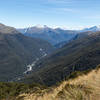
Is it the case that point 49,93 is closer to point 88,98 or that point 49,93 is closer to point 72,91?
point 72,91

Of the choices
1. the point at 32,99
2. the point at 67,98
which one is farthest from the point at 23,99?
the point at 67,98

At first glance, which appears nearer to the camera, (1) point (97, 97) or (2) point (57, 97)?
(1) point (97, 97)

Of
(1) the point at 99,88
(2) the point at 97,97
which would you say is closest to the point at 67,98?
(2) the point at 97,97

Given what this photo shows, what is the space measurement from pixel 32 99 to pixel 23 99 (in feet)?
1.83

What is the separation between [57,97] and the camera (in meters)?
9.79

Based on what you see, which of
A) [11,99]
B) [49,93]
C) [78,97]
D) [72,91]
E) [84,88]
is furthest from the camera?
[11,99]

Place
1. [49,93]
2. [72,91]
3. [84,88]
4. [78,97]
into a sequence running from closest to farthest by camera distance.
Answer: [78,97] → [72,91] → [84,88] → [49,93]

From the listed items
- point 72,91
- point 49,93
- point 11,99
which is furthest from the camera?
point 11,99

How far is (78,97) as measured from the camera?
335 inches

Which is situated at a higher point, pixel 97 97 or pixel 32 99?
pixel 97 97

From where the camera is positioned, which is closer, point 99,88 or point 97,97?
point 97,97

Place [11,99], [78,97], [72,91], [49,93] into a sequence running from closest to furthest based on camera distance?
1. [78,97]
2. [72,91]
3. [49,93]
4. [11,99]

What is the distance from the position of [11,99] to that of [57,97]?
3431mm

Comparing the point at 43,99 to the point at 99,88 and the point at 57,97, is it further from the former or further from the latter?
the point at 99,88
